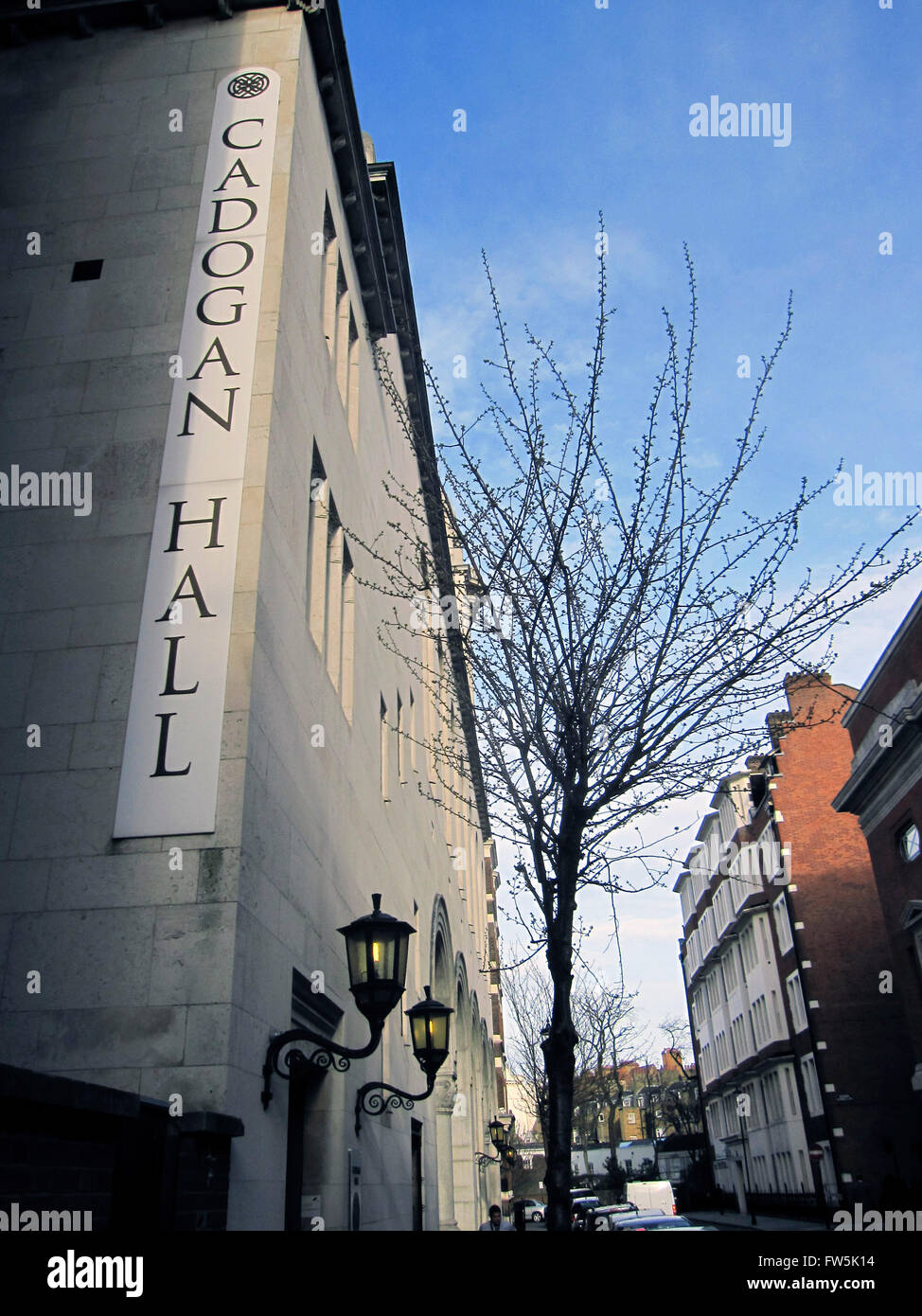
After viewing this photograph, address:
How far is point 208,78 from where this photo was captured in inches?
457

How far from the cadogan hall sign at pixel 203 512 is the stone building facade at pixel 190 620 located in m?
0.03

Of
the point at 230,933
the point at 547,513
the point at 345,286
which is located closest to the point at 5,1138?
the point at 230,933

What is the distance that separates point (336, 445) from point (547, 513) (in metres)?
4.46

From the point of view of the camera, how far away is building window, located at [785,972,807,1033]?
43344 millimetres

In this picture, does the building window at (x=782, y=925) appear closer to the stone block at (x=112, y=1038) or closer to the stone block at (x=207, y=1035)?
the stone block at (x=207, y=1035)

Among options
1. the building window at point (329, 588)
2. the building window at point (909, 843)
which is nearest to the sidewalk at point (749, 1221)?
the building window at point (909, 843)

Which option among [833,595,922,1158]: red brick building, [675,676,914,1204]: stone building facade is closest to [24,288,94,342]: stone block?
[833,595,922,1158]: red brick building

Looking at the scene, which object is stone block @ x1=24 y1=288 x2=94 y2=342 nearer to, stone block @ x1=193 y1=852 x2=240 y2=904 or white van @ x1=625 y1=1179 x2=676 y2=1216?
stone block @ x1=193 y1=852 x2=240 y2=904

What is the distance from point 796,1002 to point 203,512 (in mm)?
43170

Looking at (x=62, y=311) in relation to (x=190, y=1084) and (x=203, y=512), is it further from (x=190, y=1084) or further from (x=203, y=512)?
(x=190, y=1084)

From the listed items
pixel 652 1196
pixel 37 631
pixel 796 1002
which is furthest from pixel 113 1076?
pixel 796 1002

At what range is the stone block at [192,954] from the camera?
6605mm

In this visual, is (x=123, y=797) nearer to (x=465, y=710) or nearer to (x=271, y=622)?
(x=271, y=622)

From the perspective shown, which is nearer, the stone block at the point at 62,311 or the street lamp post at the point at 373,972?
the street lamp post at the point at 373,972
